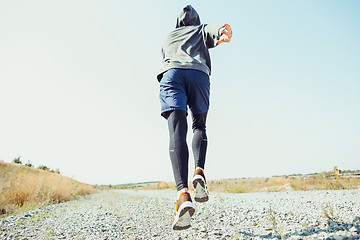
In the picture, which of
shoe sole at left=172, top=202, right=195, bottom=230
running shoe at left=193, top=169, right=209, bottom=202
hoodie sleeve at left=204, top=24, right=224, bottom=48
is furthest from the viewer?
hoodie sleeve at left=204, top=24, right=224, bottom=48

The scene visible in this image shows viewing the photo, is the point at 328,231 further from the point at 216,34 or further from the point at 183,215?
the point at 216,34

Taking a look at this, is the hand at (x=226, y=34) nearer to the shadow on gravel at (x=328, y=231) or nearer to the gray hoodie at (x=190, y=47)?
the gray hoodie at (x=190, y=47)

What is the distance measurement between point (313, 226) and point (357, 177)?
8.35 meters

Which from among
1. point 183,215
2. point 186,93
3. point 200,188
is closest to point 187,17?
point 186,93

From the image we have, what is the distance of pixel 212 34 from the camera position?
237 cm

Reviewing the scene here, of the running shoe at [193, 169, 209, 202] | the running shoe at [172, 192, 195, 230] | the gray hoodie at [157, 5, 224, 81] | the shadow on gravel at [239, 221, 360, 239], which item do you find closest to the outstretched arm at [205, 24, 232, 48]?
the gray hoodie at [157, 5, 224, 81]

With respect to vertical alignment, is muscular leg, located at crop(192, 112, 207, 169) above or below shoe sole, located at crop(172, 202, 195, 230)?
above

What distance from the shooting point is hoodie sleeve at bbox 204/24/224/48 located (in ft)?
7.49

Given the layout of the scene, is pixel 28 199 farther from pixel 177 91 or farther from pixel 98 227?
pixel 177 91

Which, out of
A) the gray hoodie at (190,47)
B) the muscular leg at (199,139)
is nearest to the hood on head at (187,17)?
the gray hoodie at (190,47)

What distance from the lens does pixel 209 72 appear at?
2580mm

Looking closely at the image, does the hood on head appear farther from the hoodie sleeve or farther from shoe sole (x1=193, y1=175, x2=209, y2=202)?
shoe sole (x1=193, y1=175, x2=209, y2=202)

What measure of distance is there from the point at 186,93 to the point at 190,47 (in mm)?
567

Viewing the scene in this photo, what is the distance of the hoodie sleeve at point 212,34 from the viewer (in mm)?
2283
